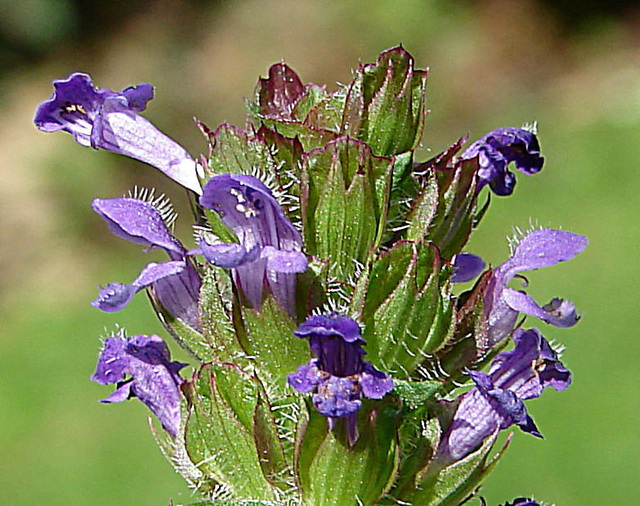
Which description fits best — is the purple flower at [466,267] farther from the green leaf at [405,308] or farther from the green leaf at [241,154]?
the green leaf at [241,154]

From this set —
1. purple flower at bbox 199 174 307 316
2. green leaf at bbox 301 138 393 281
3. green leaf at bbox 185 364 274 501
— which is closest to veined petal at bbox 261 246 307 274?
purple flower at bbox 199 174 307 316

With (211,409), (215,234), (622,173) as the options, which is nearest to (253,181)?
(215,234)

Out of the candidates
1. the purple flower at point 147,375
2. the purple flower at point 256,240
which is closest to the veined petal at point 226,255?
the purple flower at point 256,240

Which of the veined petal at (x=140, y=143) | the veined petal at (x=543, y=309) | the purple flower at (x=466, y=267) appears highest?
the veined petal at (x=140, y=143)

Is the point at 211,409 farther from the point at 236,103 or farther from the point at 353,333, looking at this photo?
the point at 236,103

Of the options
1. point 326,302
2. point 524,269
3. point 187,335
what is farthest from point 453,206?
point 187,335

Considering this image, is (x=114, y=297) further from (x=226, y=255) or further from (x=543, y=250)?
(x=543, y=250)

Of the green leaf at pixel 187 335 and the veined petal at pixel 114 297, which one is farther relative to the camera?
the green leaf at pixel 187 335
